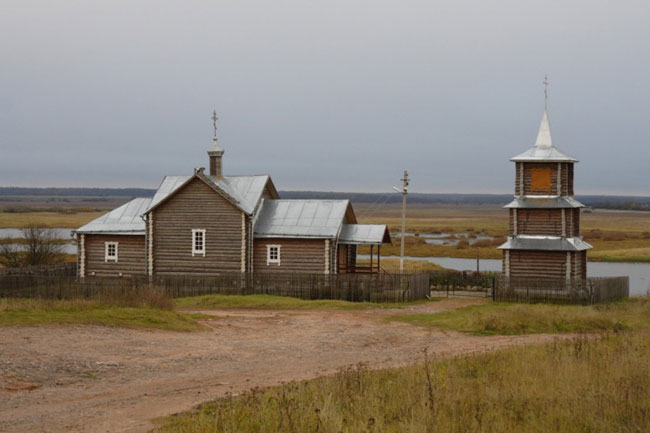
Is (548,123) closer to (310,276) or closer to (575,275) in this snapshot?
(575,275)

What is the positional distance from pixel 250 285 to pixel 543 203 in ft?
44.6

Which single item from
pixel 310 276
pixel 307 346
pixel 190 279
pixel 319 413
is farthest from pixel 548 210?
pixel 319 413

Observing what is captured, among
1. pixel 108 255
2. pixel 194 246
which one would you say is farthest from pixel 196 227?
pixel 108 255

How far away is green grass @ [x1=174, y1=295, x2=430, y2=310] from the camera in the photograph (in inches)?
1206

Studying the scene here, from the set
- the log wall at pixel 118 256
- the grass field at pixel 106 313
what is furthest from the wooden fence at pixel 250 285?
the grass field at pixel 106 313

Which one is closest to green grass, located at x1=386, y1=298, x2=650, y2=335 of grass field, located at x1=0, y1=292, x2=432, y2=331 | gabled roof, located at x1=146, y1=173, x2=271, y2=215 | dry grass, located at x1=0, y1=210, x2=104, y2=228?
grass field, located at x1=0, y1=292, x2=432, y2=331

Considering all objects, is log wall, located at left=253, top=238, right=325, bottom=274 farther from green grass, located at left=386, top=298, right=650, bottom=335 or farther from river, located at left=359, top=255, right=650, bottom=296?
river, located at left=359, top=255, right=650, bottom=296

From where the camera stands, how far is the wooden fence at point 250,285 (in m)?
32.9

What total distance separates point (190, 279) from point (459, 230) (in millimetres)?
93272

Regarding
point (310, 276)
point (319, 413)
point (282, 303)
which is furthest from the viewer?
point (310, 276)

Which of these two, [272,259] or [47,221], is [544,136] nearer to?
[272,259]

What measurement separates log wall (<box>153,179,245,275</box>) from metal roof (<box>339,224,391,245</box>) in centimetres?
477

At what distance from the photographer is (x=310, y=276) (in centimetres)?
3331

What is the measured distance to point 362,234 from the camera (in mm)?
36562
